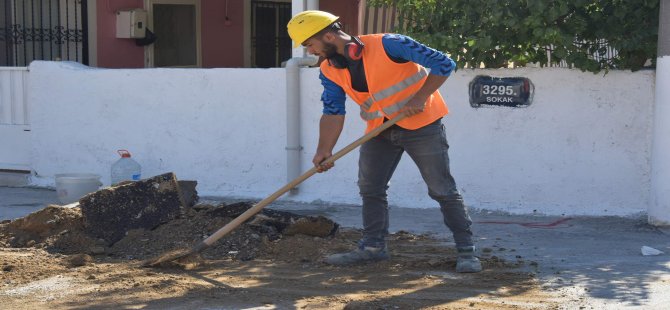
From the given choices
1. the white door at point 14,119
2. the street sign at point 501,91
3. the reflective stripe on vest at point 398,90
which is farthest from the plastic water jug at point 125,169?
the reflective stripe on vest at point 398,90

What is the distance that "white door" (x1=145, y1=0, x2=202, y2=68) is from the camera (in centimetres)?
1336

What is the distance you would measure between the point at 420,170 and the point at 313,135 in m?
3.38

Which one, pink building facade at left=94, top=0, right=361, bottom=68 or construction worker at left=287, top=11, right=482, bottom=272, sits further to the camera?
pink building facade at left=94, top=0, right=361, bottom=68

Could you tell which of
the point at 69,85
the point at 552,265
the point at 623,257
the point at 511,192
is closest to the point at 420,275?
the point at 552,265

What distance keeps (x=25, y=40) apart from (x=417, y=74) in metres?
7.41

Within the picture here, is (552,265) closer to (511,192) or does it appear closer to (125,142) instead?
(511,192)

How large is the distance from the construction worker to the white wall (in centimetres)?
262

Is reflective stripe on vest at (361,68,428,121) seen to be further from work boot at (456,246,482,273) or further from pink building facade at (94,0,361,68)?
pink building facade at (94,0,361,68)

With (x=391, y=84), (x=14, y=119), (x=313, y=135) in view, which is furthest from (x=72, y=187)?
(x=391, y=84)

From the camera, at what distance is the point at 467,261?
6.63 meters

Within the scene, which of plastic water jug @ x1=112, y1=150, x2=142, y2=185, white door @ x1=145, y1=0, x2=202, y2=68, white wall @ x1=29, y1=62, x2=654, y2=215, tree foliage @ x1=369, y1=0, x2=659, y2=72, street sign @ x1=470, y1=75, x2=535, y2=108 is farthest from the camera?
white door @ x1=145, y1=0, x2=202, y2=68

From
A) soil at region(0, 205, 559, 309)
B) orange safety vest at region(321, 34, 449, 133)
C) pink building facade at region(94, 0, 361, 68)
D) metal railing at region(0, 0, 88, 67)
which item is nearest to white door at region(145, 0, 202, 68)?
pink building facade at region(94, 0, 361, 68)

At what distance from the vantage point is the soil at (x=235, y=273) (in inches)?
237

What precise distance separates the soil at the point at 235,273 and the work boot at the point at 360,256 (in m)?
0.06
